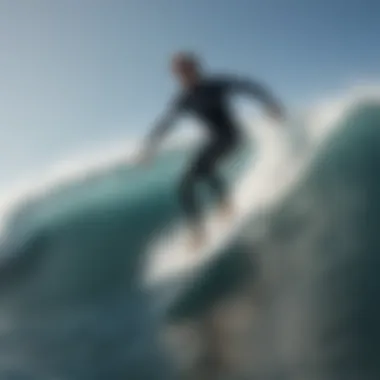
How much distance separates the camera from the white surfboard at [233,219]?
6.72 feet

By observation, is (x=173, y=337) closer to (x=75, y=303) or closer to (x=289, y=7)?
(x=75, y=303)

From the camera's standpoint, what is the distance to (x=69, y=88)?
7.28 feet

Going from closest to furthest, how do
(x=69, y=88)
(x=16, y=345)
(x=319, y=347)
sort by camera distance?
1. (x=319, y=347)
2. (x=16, y=345)
3. (x=69, y=88)

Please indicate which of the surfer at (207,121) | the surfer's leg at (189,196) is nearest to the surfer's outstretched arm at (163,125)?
the surfer at (207,121)

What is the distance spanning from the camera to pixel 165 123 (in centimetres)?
213

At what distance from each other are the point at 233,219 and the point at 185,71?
0.38m

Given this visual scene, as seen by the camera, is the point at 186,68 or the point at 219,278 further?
the point at 186,68

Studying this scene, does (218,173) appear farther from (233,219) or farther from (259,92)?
(259,92)

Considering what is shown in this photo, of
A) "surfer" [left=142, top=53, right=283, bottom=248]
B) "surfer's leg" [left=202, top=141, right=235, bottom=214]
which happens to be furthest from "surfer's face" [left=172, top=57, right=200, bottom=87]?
"surfer's leg" [left=202, top=141, right=235, bottom=214]

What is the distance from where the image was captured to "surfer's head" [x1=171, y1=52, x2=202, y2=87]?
6.95ft

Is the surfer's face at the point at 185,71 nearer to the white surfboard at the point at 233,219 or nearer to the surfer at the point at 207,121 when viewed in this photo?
the surfer at the point at 207,121

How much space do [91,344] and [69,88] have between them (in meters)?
0.64

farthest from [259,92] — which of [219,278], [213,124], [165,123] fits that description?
[219,278]

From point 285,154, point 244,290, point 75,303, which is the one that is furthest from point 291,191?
point 75,303
